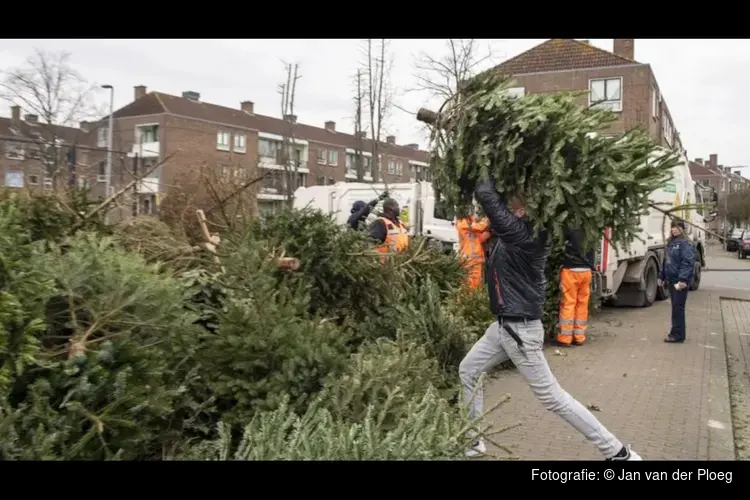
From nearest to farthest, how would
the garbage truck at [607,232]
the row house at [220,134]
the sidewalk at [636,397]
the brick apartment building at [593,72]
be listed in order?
the sidewalk at [636,397] < the garbage truck at [607,232] < the brick apartment building at [593,72] < the row house at [220,134]

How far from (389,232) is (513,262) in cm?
332

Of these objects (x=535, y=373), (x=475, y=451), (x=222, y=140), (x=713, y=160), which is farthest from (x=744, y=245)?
(x=713, y=160)

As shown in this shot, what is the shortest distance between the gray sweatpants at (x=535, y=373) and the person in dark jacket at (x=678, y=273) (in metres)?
5.16

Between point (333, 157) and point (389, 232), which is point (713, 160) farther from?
point (389, 232)

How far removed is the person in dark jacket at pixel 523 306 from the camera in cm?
390

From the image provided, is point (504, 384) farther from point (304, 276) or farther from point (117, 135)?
point (117, 135)

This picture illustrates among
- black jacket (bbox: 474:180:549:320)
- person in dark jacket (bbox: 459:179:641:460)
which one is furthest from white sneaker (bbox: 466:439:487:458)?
black jacket (bbox: 474:180:549:320)

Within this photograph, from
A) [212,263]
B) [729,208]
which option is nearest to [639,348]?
[212,263]

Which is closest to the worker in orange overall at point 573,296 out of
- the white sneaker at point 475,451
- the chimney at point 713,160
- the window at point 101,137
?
the white sneaker at point 475,451

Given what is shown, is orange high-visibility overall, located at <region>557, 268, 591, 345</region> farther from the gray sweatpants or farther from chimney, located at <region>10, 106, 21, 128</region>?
chimney, located at <region>10, 106, 21, 128</region>

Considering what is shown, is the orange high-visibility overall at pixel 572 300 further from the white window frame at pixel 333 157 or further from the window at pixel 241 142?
the white window frame at pixel 333 157

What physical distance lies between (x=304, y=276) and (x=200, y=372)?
1823 millimetres

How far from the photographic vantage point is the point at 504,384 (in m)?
6.28

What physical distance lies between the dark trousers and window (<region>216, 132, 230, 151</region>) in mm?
48039
